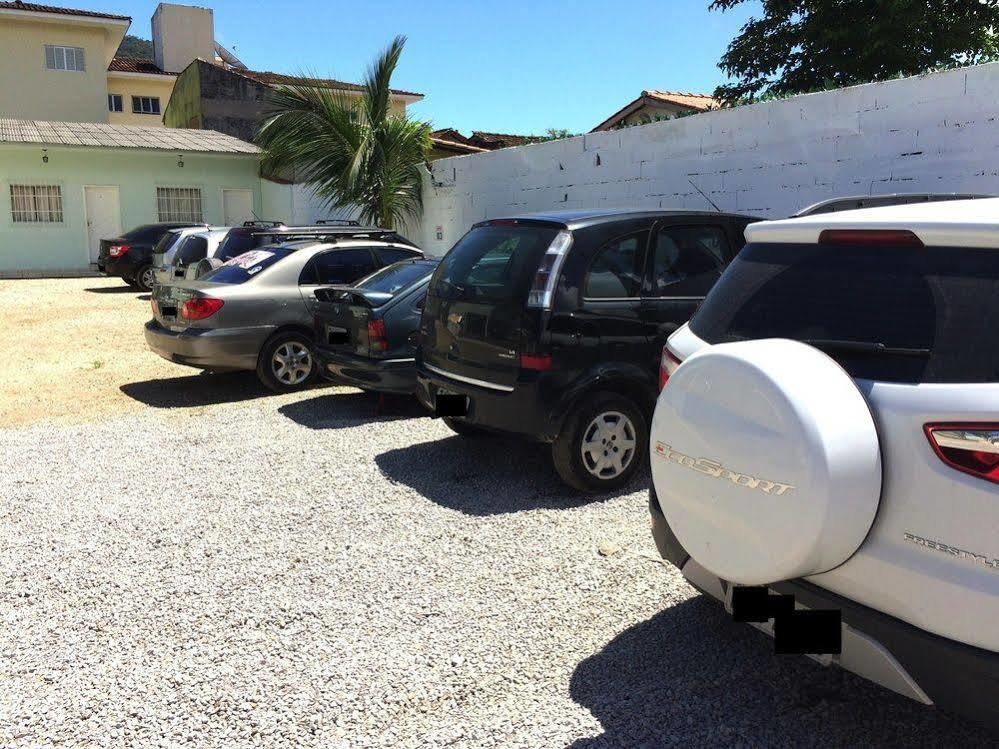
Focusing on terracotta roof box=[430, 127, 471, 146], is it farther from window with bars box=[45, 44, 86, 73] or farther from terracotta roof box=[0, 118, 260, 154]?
window with bars box=[45, 44, 86, 73]

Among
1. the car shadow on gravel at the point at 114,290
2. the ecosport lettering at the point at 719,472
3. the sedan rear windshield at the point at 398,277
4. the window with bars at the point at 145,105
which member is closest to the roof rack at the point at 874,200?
the sedan rear windshield at the point at 398,277

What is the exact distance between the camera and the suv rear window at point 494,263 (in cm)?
512

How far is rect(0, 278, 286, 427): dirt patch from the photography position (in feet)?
27.3

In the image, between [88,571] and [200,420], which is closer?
[88,571]

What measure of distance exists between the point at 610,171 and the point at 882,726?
29.1 feet

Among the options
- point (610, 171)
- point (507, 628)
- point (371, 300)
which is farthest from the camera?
point (610, 171)

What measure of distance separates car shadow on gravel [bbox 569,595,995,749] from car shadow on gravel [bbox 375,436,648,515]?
169cm

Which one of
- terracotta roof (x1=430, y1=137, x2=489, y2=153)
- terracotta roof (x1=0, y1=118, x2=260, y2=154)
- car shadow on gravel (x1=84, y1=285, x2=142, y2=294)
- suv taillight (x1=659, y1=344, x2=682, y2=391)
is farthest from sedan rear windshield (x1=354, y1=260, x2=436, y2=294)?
terracotta roof (x1=0, y1=118, x2=260, y2=154)

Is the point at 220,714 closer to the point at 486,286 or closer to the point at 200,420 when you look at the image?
the point at 486,286

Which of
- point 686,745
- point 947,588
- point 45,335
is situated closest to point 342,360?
point 686,745

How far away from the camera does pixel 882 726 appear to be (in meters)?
2.91

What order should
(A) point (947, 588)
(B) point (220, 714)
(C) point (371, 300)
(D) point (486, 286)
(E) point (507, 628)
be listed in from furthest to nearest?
(C) point (371, 300)
(D) point (486, 286)
(E) point (507, 628)
(B) point (220, 714)
(A) point (947, 588)

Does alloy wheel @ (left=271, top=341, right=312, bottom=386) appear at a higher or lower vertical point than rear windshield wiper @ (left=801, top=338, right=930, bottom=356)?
lower

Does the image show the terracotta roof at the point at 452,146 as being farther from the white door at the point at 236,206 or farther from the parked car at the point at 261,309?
the white door at the point at 236,206
